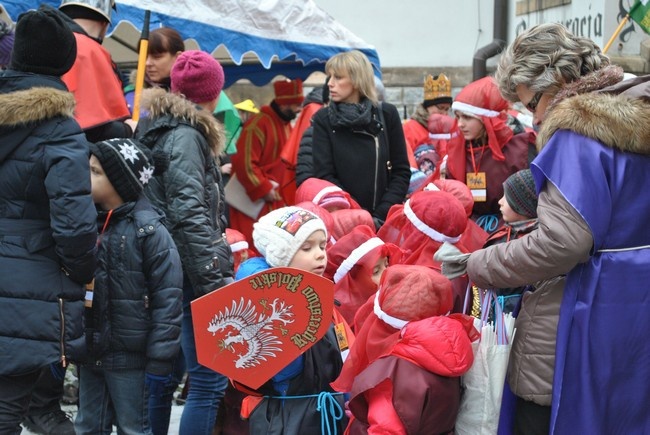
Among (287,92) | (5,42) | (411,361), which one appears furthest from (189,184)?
(287,92)

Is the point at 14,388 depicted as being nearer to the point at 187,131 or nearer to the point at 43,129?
the point at 43,129

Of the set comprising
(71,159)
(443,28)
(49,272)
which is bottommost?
(443,28)

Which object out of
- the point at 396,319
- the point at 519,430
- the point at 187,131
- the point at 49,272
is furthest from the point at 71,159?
the point at 519,430

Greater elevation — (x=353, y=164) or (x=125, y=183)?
(x=125, y=183)

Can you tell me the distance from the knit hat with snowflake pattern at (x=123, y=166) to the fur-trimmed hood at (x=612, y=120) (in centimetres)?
175

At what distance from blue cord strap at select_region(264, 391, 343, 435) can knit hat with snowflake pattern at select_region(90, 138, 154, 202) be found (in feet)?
3.34

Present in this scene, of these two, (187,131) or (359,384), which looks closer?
(359,384)

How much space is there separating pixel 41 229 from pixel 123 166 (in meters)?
0.44

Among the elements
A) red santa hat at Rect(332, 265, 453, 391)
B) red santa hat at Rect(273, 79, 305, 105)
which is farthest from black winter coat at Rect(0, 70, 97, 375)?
red santa hat at Rect(273, 79, 305, 105)

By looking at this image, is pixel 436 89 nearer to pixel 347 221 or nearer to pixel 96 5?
pixel 347 221

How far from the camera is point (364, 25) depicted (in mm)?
15273

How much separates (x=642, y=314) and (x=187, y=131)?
2239 mm

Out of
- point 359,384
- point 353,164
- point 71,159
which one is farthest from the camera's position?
point 353,164

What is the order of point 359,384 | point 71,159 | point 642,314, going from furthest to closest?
point 71,159
point 359,384
point 642,314
